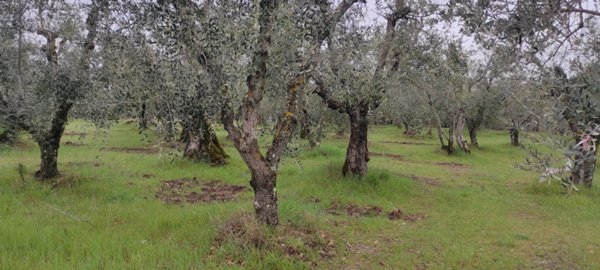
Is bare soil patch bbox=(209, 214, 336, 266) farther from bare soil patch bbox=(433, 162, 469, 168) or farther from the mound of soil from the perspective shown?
bare soil patch bbox=(433, 162, 469, 168)

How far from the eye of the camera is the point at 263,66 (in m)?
8.45

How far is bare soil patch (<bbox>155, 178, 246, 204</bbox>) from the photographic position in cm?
1301

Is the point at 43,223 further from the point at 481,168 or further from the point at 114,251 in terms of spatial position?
the point at 481,168

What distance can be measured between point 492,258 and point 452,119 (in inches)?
1000

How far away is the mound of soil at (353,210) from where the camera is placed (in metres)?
12.3

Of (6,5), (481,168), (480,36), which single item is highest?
(6,5)

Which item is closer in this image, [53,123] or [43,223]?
[43,223]

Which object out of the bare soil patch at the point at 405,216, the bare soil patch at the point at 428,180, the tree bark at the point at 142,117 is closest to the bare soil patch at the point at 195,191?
the bare soil patch at the point at 405,216

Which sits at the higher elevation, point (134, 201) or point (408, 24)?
point (408, 24)

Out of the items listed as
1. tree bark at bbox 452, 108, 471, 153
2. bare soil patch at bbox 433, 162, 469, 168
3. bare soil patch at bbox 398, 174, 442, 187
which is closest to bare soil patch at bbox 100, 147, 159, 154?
bare soil patch at bbox 398, 174, 442, 187

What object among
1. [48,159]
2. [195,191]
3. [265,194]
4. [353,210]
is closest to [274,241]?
[265,194]

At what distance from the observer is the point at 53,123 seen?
13.3 m

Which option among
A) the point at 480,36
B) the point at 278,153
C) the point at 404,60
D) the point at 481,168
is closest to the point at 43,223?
the point at 278,153

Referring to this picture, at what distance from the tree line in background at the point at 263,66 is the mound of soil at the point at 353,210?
2.50 m
